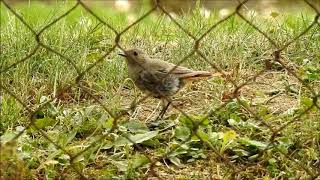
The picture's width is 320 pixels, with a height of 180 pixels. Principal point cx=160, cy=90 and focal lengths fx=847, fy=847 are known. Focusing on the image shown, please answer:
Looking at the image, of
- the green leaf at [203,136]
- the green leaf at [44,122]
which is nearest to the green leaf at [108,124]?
the green leaf at [44,122]

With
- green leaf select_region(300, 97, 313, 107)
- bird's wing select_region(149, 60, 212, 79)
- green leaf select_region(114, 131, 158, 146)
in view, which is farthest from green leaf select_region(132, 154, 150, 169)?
green leaf select_region(300, 97, 313, 107)

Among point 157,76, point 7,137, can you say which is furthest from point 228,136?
point 7,137

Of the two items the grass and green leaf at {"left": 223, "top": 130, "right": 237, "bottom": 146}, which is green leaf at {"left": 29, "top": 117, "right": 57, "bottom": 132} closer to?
the grass

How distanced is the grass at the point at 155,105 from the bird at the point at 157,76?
0.09 meters

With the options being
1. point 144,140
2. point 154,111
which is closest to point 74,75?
point 154,111

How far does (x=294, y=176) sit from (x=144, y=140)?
0.51 meters

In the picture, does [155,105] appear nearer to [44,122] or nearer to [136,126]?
[136,126]

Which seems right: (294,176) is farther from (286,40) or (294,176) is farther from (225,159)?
(286,40)

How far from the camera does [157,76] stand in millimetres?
3043

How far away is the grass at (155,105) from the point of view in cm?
265

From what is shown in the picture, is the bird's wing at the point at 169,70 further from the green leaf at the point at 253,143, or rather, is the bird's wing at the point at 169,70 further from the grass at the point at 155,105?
the green leaf at the point at 253,143

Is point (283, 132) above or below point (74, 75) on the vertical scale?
below

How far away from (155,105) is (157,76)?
0.23 metres

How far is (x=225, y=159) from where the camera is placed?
2574 millimetres
